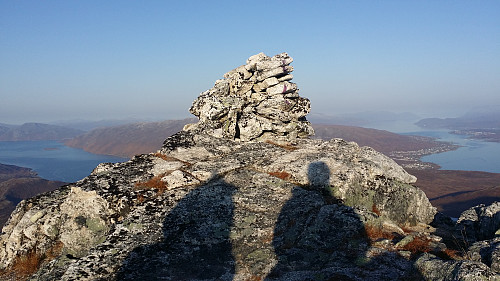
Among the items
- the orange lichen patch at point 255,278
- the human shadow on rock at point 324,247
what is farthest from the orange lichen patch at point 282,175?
the orange lichen patch at point 255,278

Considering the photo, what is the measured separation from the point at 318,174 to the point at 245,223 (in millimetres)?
8111

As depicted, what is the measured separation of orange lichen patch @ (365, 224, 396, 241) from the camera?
1560cm

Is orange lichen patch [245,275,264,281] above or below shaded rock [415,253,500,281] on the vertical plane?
below

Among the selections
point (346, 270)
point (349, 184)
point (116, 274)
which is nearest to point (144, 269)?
point (116, 274)

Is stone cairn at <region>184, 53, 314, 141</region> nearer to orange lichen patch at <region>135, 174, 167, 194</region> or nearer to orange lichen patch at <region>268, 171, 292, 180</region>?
orange lichen patch at <region>268, 171, 292, 180</region>

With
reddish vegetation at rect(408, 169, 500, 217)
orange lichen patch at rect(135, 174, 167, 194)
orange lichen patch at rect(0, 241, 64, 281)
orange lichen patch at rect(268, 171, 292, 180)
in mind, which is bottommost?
reddish vegetation at rect(408, 169, 500, 217)

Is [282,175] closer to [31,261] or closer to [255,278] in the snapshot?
[255,278]

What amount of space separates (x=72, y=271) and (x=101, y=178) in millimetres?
9858

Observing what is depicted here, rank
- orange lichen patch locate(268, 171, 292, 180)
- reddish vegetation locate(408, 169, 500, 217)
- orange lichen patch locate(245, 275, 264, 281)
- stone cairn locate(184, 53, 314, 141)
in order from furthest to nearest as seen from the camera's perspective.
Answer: reddish vegetation locate(408, 169, 500, 217)
stone cairn locate(184, 53, 314, 141)
orange lichen patch locate(268, 171, 292, 180)
orange lichen patch locate(245, 275, 264, 281)

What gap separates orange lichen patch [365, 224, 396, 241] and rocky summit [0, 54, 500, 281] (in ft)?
0.24

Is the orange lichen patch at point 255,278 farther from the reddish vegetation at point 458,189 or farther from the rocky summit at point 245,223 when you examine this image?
the reddish vegetation at point 458,189

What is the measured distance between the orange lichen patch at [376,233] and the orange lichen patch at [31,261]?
1880 cm

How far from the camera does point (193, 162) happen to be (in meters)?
25.2

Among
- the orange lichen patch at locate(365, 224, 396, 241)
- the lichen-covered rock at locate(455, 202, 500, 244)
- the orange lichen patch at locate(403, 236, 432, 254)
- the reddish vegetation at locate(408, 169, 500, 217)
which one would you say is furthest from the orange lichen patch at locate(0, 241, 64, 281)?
the reddish vegetation at locate(408, 169, 500, 217)
